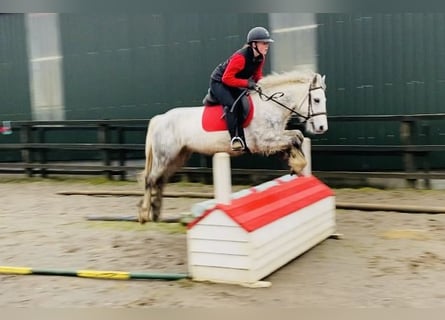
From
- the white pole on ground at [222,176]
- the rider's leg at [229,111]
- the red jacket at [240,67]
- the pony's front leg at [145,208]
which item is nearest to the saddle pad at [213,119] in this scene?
the rider's leg at [229,111]

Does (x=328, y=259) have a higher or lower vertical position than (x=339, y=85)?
lower

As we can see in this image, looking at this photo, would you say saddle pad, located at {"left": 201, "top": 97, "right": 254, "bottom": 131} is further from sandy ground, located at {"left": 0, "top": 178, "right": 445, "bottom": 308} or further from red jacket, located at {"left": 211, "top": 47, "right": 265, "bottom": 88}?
sandy ground, located at {"left": 0, "top": 178, "right": 445, "bottom": 308}

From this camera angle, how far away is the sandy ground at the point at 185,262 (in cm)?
484

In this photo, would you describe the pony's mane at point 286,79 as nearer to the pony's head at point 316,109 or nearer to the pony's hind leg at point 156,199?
the pony's head at point 316,109

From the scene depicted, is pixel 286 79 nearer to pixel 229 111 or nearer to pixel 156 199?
pixel 229 111

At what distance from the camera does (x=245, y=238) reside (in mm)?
5059

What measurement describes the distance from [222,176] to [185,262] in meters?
1.20

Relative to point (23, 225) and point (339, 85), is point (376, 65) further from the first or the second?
point (23, 225)

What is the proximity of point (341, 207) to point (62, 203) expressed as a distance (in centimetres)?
433

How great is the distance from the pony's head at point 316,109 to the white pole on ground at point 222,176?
208 centimetres

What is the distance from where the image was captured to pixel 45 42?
523 inches

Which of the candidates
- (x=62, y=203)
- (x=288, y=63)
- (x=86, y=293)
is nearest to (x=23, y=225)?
(x=62, y=203)

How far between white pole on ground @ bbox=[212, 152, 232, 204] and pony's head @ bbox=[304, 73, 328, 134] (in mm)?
2084

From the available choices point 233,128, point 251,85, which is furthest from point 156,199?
point 251,85
